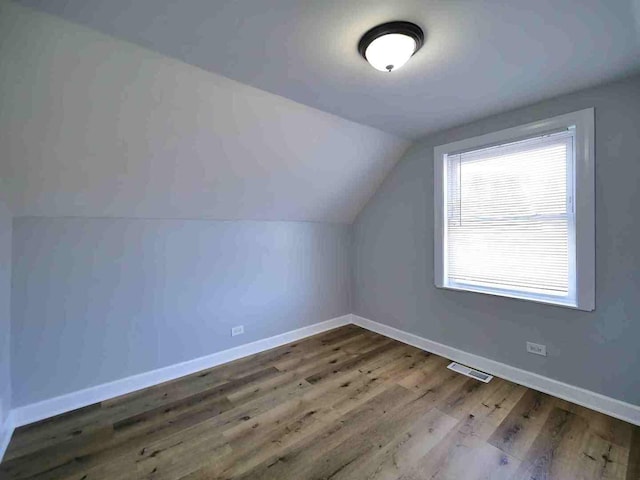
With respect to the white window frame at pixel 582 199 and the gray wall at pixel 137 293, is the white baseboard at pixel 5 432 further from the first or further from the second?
the white window frame at pixel 582 199

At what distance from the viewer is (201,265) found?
2793 mm

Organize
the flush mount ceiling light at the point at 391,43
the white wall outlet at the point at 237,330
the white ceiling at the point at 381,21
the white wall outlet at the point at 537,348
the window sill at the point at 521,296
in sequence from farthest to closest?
the white wall outlet at the point at 237,330
the white wall outlet at the point at 537,348
the window sill at the point at 521,296
the flush mount ceiling light at the point at 391,43
the white ceiling at the point at 381,21

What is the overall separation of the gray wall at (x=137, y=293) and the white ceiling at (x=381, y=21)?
1539 millimetres

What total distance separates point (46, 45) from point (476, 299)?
3.61 meters

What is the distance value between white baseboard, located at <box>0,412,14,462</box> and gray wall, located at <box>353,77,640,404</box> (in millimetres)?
3462

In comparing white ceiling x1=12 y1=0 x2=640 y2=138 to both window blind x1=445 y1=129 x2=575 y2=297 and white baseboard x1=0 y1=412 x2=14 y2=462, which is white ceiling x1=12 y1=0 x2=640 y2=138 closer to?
window blind x1=445 y1=129 x2=575 y2=297

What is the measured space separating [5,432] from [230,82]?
110 inches

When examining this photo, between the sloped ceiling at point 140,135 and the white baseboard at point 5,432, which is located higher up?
the sloped ceiling at point 140,135

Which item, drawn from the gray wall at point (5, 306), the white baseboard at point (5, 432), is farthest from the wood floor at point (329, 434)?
the gray wall at point (5, 306)

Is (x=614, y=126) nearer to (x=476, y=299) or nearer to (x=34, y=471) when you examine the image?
(x=476, y=299)

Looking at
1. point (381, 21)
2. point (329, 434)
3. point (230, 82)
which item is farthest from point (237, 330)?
point (381, 21)

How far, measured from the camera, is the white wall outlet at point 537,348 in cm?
234

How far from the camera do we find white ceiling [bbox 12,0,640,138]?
132 centimetres

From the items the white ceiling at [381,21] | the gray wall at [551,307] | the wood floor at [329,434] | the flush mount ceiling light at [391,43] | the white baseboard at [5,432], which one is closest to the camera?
the white ceiling at [381,21]
